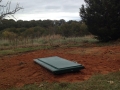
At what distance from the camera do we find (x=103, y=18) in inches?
457

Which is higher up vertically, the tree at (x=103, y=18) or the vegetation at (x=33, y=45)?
the tree at (x=103, y=18)

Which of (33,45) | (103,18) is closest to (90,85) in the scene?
(33,45)

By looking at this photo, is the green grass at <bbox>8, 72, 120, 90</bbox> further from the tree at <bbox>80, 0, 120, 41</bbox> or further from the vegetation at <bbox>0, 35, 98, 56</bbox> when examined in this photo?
the tree at <bbox>80, 0, 120, 41</bbox>

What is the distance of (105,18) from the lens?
1162 centimetres

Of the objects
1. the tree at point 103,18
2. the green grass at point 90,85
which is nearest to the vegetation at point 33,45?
the tree at point 103,18

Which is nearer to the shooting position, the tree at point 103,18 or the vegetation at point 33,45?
the vegetation at point 33,45

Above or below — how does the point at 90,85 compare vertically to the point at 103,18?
below

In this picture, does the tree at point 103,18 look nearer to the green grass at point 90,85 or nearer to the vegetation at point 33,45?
the vegetation at point 33,45

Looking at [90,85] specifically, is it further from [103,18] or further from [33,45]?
[103,18]

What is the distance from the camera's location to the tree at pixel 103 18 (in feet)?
37.1

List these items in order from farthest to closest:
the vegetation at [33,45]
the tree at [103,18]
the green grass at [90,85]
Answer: the tree at [103,18]
the vegetation at [33,45]
the green grass at [90,85]

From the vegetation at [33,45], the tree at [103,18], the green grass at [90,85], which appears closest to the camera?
the green grass at [90,85]

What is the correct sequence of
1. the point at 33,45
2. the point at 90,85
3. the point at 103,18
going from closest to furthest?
Answer: the point at 90,85
the point at 103,18
the point at 33,45

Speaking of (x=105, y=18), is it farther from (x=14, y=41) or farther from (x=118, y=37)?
(x=14, y=41)
